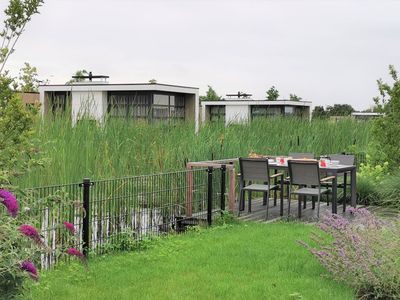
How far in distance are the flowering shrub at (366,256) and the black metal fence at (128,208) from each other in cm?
239

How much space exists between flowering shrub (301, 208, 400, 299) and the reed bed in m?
2.93

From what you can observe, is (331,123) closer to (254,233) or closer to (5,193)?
(254,233)

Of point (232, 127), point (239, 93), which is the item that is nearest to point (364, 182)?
point (232, 127)

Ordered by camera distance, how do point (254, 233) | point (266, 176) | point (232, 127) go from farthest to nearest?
point (232, 127) < point (266, 176) < point (254, 233)

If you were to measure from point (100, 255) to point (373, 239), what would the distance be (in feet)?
10.1

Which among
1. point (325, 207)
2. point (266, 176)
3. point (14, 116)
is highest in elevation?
point (14, 116)

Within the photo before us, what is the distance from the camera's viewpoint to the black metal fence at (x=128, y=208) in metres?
5.83

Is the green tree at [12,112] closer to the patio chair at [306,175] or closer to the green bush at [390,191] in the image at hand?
the patio chair at [306,175]

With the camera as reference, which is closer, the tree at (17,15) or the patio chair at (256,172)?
the tree at (17,15)

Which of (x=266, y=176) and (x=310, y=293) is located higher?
(x=266, y=176)

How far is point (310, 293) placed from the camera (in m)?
4.96

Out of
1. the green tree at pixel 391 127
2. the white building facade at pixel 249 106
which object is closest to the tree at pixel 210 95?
the white building facade at pixel 249 106

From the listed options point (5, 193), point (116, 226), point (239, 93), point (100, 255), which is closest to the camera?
point (5, 193)

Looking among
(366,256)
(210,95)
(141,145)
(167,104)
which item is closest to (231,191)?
(141,145)
